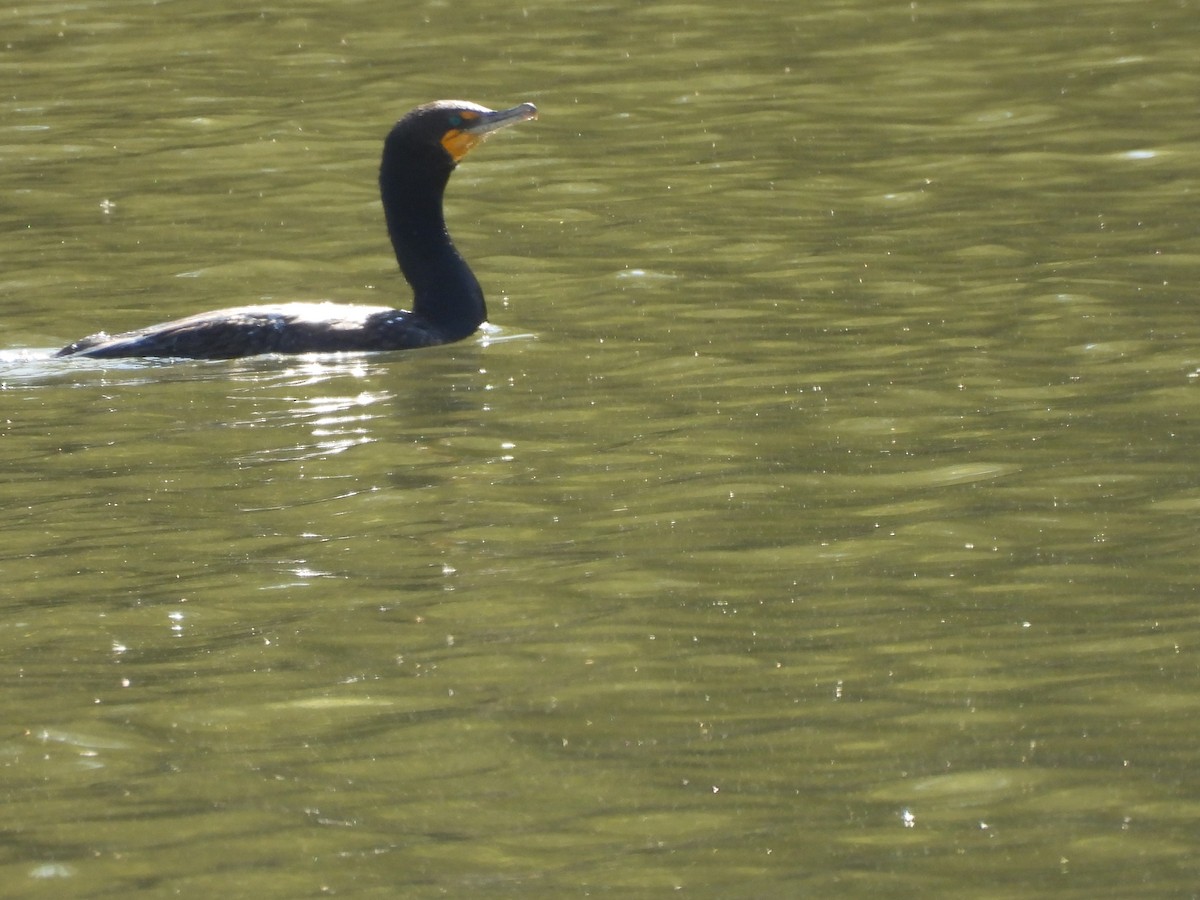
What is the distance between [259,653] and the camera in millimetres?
6469

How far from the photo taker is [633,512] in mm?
7723

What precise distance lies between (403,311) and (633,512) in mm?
3827

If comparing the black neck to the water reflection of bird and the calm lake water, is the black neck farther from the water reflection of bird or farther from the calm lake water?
the calm lake water

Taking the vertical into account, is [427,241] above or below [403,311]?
above

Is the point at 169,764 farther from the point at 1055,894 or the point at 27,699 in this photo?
the point at 1055,894

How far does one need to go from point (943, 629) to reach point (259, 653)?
2.02 m

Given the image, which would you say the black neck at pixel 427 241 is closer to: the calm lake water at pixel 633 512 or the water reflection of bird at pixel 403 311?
the water reflection of bird at pixel 403 311

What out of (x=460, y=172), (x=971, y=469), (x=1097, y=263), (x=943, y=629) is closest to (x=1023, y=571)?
(x=943, y=629)

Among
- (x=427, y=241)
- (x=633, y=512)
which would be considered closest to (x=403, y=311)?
(x=427, y=241)

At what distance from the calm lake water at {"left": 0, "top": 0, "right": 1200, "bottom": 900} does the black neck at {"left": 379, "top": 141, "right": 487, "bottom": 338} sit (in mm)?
243

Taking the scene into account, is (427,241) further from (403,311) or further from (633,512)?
(633,512)

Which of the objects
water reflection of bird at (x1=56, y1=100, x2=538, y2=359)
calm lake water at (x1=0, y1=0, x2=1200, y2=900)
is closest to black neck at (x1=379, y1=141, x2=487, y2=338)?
water reflection of bird at (x1=56, y1=100, x2=538, y2=359)

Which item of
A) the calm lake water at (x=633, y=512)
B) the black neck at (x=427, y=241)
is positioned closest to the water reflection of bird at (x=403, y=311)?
the black neck at (x=427, y=241)

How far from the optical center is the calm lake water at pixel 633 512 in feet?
17.4
